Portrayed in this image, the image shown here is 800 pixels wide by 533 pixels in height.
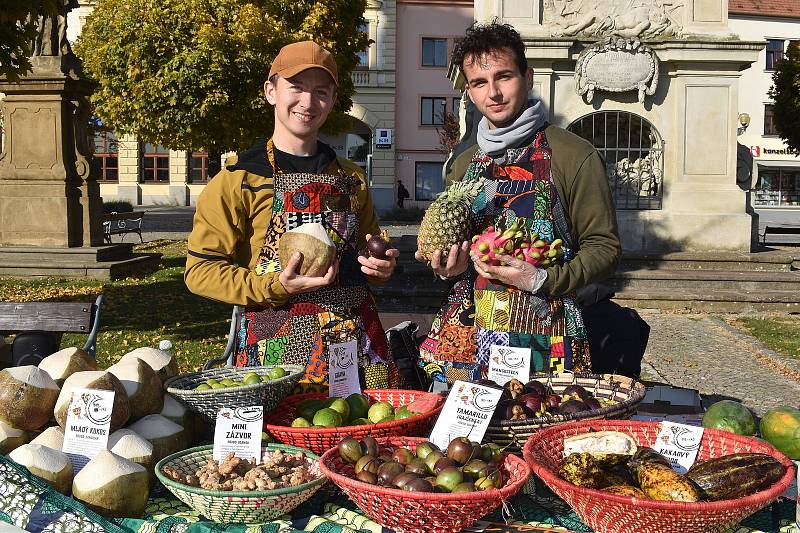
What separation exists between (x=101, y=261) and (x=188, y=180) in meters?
25.3

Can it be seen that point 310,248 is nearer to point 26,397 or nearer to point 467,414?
point 467,414

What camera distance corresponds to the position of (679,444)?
88.3 inches

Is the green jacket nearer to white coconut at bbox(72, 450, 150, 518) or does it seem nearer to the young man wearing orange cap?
the young man wearing orange cap

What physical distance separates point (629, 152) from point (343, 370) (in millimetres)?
11625

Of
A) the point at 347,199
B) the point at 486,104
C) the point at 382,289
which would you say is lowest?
the point at 382,289

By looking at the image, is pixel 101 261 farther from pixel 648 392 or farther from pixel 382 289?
pixel 648 392

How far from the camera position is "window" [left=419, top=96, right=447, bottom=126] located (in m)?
36.7

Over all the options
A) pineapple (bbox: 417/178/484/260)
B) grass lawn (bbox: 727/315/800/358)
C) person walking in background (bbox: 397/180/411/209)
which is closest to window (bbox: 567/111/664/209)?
grass lawn (bbox: 727/315/800/358)

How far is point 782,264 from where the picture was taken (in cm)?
1234

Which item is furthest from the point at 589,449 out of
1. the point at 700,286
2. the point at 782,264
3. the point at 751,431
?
the point at 782,264

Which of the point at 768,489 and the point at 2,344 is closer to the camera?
the point at 768,489

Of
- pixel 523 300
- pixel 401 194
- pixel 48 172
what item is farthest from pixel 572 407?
pixel 401 194

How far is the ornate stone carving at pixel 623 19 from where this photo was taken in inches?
504

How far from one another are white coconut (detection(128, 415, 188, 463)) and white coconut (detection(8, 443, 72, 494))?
24 cm
